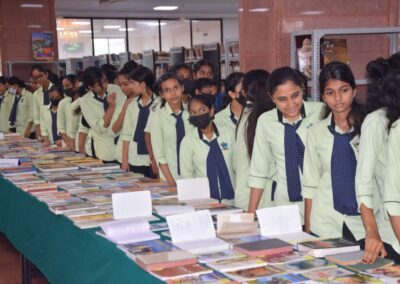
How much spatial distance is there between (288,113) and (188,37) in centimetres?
1560

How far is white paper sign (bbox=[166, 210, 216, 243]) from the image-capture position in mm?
2494

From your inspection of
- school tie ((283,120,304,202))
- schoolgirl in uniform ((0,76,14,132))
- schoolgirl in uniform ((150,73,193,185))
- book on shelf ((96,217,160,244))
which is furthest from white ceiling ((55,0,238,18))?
book on shelf ((96,217,160,244))

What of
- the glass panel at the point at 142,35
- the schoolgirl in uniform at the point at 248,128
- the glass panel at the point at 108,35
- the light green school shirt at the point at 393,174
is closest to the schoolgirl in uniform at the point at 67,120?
the schoolgirl in uniform at the point at 248,128

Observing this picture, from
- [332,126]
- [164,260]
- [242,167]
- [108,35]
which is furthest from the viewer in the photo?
[108,35]

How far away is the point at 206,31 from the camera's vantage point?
724 inches

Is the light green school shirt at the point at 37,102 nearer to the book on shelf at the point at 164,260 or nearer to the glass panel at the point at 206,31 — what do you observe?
the book on shelf at the point at 164,260

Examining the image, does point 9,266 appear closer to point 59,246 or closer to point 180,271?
point 59,246

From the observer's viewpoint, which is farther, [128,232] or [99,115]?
[99,115]

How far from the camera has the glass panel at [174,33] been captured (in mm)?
18000

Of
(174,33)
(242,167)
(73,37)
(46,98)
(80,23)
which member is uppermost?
(80,23)

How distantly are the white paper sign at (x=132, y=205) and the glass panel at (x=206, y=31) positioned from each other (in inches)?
613

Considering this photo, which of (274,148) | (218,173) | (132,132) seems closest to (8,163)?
(132,132)

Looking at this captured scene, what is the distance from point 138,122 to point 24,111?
15.0 ft

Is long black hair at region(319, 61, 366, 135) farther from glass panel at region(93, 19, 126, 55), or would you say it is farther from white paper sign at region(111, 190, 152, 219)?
glass panel at region(93, 19, 126, 55)
